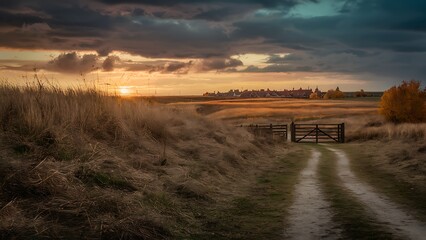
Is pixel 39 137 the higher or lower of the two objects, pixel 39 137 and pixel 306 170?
the higher

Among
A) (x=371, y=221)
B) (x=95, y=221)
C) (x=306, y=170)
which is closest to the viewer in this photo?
(x=95, y=221)

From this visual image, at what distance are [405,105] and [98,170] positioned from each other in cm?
6193

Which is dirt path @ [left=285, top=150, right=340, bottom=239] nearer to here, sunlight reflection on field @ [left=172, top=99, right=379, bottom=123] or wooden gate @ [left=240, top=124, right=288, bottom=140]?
wooden gate @ [left=240, top=124, right=288, bottom=140]

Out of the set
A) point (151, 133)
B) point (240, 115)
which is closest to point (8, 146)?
point (151, 133)

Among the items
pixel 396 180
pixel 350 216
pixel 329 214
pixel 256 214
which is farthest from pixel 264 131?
pixel 350 216

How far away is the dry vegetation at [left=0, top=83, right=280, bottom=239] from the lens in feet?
25.3

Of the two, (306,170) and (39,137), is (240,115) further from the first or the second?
(39,137)

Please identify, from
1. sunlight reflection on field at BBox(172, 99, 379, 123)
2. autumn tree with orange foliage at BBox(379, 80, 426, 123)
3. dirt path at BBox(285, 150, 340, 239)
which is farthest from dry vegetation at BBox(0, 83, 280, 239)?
autumn tree with orange foliage at BBox(379, 80, 426, 123)

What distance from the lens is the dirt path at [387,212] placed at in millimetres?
9086

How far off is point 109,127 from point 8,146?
15.9 ft

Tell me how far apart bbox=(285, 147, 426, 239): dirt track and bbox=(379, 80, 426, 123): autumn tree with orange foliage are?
52229mm

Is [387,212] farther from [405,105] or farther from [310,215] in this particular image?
[405,105]

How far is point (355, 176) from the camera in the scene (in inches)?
719

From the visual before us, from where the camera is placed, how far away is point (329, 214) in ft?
35.1
